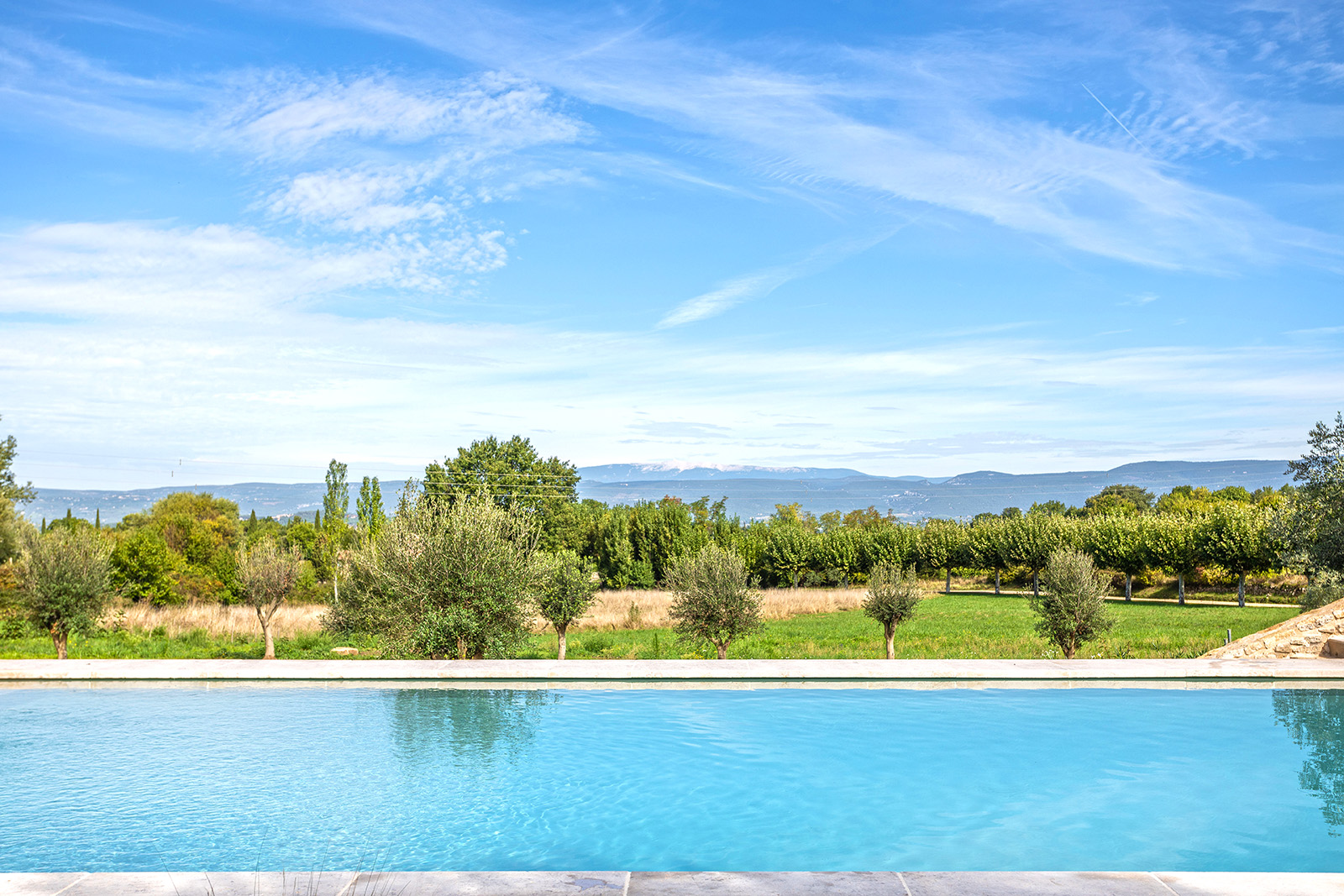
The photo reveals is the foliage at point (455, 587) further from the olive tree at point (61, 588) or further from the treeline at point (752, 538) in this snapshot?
the treeline at point (752, 538)

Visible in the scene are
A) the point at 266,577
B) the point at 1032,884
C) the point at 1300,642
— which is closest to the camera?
the point at 1032,884

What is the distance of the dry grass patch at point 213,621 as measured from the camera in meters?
23.3

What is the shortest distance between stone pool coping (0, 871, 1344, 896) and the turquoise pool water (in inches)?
59.6

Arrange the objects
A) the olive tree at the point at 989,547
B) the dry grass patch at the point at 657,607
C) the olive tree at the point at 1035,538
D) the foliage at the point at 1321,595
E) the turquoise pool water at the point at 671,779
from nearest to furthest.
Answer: the turquoise pool water at the point at 671,779, the foliage at the point at 1321,595, the dry grass patch at the point at 657,607, the olive tree at the point at 1035,538, the olive tree at the point at 989,547

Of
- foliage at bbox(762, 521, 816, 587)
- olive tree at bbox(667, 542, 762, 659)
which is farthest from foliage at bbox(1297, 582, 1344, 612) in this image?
foliage at bbox(762, 521, 816, 587)

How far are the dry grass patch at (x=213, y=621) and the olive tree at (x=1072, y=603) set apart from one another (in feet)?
57.4

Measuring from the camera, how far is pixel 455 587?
13547mm

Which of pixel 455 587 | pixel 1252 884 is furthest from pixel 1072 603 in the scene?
pixel 1252 884

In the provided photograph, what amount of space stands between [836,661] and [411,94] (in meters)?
13.7

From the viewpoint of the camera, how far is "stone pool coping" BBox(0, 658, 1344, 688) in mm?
11508

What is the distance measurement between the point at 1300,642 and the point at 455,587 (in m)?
12.3

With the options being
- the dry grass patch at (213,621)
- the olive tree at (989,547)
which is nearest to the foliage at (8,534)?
the dry grass patch at (213,621)

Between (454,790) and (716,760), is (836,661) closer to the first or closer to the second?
(716,760)

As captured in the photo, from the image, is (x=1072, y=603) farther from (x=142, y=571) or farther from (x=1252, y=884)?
(x=142, y=571)
